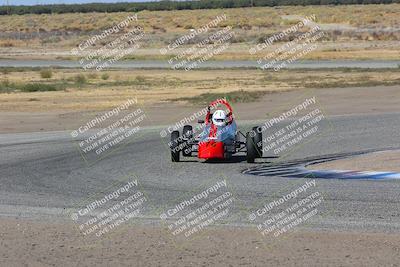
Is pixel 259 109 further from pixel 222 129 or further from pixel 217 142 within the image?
pixel 217 142

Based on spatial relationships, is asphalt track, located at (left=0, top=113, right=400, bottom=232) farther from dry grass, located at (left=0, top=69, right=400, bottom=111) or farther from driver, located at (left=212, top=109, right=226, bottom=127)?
dry grass, located at (left=0, top=69, right=400, bottom=111)

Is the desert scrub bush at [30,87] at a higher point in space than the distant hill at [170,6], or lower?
lower

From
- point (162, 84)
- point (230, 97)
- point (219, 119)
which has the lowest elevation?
point (230, 97)

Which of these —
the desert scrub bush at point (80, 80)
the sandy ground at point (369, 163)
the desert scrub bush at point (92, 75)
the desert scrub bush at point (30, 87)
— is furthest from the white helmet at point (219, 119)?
the desert scrub bush at point (92, 75)

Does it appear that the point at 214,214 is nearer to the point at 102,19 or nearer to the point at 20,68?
the point at 20,68

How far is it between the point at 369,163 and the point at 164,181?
Answer: 471 cm

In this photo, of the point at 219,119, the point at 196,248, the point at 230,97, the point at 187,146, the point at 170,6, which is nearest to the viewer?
the point at 196,248

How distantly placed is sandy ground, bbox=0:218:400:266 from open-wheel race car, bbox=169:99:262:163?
741 cm

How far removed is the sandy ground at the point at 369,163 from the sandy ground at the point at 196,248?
704 cm

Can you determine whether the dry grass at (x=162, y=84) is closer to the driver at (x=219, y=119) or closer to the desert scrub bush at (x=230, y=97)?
the desert scrub bush at (x=230, y=97)

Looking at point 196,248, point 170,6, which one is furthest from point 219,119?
point 170,6

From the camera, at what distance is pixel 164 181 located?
17.5 m

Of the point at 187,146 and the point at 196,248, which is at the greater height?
the point at 187,146

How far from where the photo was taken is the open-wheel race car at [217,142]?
20.1 m
